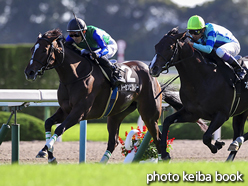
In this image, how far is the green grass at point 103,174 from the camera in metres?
3.04

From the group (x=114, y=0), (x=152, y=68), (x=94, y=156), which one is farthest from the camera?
(x=114, y=0)

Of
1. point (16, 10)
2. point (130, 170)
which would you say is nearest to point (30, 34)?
point (16, 10)

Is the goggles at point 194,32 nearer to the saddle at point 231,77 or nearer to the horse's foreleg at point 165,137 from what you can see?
the saddle at point 231,77

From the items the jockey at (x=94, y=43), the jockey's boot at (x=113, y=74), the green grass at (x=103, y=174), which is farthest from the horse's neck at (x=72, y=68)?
the green grass at (x=103, y=174)

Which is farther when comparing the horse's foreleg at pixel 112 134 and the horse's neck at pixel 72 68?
the horse's foreleg at pixel 112 134

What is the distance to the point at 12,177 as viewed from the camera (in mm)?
3188

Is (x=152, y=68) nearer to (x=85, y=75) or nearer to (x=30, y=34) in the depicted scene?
(x=85, y=75)

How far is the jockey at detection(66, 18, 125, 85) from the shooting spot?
17.7ft

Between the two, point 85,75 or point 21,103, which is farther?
point 21,103

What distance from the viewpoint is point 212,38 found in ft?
17.0

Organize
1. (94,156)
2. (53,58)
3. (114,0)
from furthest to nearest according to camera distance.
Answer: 1. (114,0)
2. (94,156)
3. (53,58)

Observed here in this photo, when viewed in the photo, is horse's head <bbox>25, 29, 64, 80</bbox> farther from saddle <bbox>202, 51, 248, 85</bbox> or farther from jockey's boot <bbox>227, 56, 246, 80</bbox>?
jockey's boot <bbox>227, 56, 246, 80</bbox>

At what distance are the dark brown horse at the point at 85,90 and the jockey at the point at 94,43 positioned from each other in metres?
0.10

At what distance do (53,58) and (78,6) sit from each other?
129 ft
